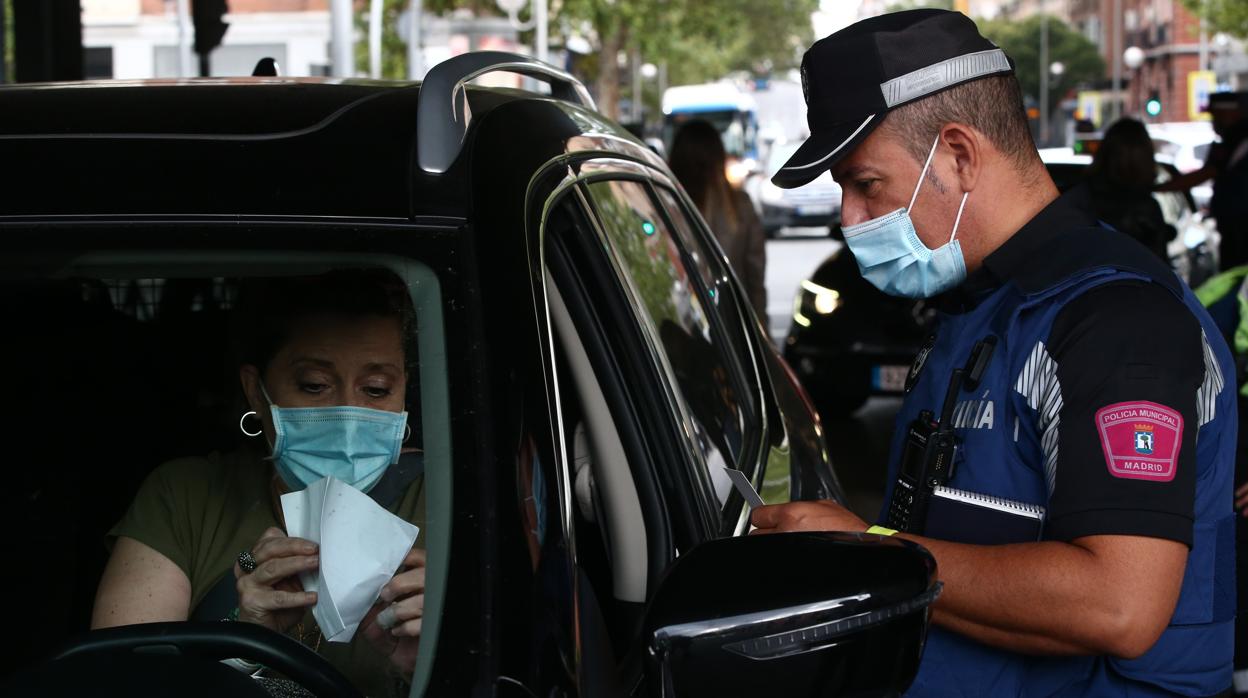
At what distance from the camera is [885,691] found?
1.81 meters

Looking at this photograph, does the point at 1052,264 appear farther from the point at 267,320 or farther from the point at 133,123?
the point at 133,123

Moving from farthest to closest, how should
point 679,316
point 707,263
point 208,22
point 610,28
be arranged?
point 610,28, point 208,22, point 707,263, point 679,316

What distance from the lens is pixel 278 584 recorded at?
2078mm

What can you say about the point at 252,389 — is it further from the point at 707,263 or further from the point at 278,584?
the point at 707,263

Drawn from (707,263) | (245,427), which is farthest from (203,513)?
(707,263)

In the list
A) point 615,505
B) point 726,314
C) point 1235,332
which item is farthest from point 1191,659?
point 1235,332

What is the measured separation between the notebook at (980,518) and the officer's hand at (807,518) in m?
0.13

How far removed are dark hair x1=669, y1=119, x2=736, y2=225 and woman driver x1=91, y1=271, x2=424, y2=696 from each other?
587cm

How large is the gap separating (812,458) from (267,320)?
1612 mm

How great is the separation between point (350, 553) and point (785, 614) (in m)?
0.60

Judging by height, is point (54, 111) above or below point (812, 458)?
above

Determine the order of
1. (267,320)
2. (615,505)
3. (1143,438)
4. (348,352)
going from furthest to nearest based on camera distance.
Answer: (615,505) < (267,320) < (348,352) < (1143,438)

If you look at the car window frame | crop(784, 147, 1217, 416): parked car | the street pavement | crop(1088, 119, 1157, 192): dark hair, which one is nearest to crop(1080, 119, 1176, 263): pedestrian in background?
crop(1088, 119, 1157, 192): dark hair

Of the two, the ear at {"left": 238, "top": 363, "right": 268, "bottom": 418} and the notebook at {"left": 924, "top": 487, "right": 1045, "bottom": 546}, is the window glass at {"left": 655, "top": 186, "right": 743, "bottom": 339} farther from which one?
the notebook at {"left": 924, "top": 487, "right": 1045, "bottom": 546}
